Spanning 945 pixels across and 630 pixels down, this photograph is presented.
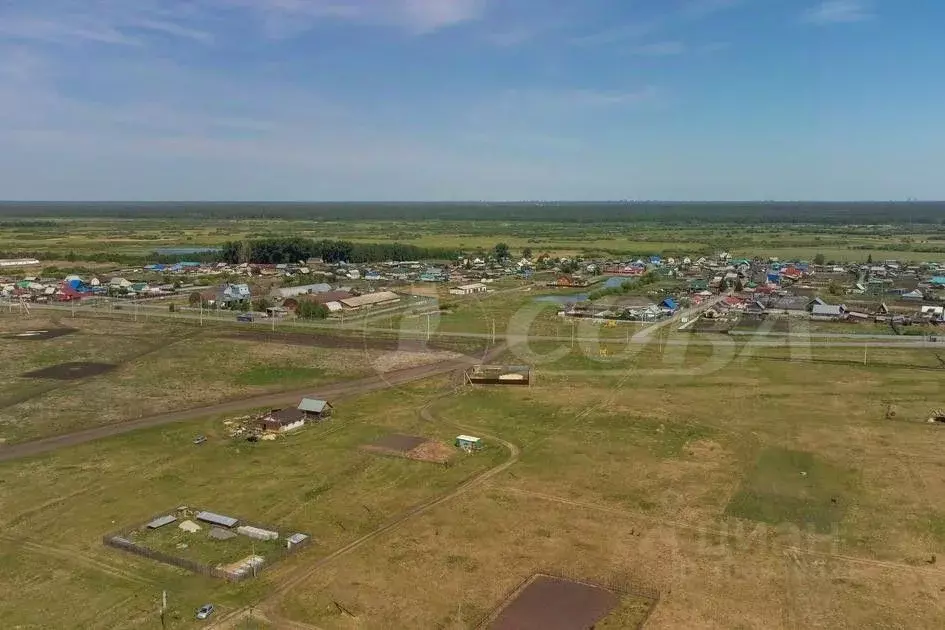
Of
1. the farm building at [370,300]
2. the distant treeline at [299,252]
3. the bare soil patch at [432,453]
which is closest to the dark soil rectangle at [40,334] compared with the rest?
the farm building at [370,300]

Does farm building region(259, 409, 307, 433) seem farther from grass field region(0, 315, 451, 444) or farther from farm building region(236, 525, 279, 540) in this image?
farm building region(236, 525, 279, 540)

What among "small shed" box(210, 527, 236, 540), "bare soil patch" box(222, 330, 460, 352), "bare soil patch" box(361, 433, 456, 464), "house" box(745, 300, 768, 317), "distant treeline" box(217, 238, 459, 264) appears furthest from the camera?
"distant treeline" box(217, 238, 459, 264)

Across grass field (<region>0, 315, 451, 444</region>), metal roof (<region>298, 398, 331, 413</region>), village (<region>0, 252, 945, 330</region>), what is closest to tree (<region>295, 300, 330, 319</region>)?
village (<region>0, 252, 945, 330</region>)

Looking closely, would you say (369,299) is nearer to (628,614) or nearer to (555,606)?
(555,606)

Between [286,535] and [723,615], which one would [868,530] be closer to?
[723,615]

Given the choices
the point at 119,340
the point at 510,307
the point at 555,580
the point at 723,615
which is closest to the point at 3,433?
the point at 119,340

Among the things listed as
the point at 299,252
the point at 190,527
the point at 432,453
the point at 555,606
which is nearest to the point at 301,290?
the point at 299,252
